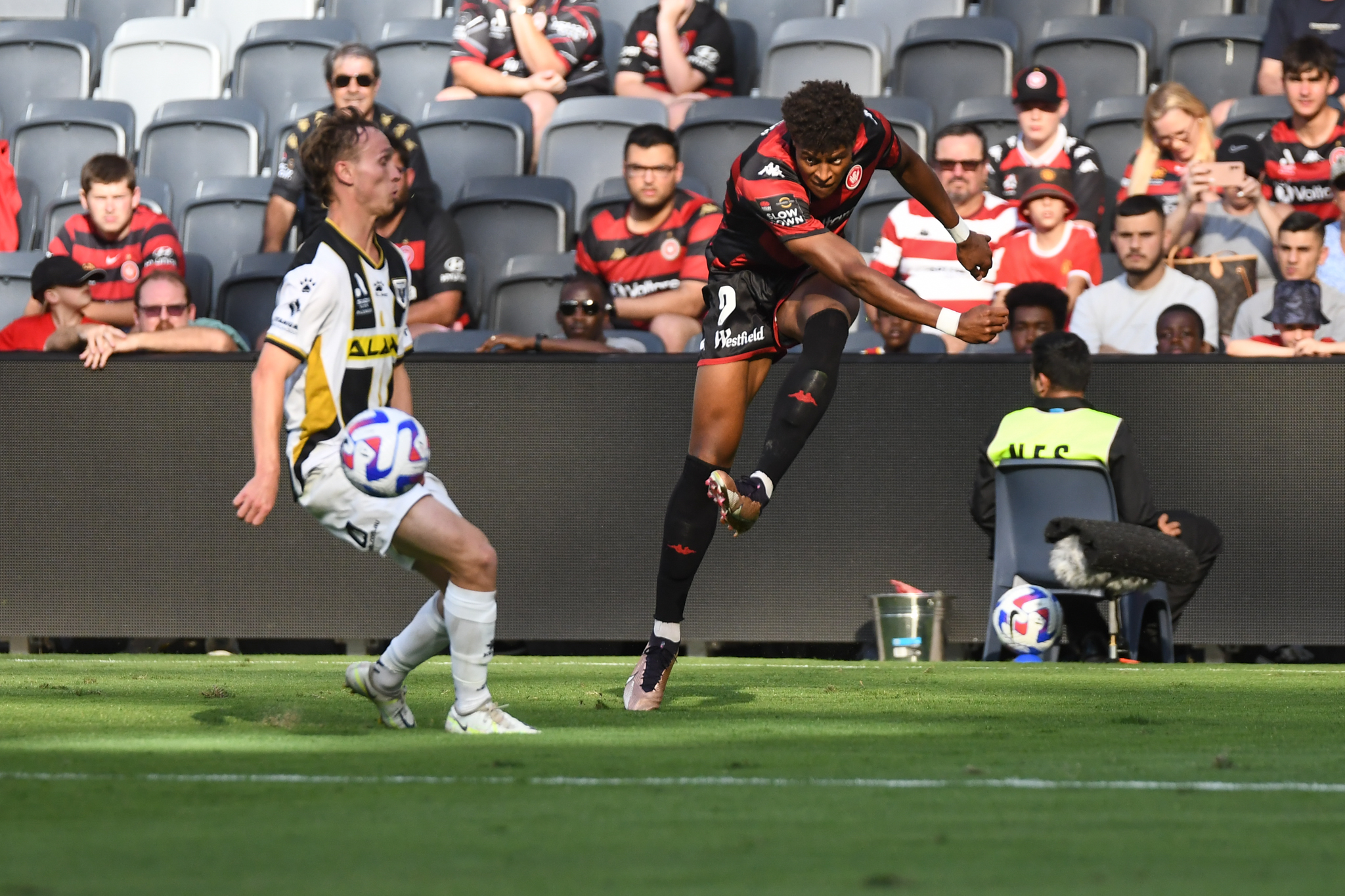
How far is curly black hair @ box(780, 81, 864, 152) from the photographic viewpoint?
19.2 feet

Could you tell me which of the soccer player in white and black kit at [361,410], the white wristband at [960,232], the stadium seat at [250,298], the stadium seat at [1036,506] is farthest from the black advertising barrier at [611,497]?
the soccer player in white and black kit at [361,410]

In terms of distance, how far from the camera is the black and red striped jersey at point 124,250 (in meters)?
10.6

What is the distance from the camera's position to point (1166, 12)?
13172 mm

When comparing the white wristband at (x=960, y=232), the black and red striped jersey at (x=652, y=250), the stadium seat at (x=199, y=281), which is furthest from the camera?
the stadium seat at (x=199, y=281)

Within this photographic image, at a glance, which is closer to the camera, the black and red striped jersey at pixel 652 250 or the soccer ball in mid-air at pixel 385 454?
the soccer ball in mid-air at pixel 385 454

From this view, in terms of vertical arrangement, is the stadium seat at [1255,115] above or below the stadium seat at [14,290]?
above

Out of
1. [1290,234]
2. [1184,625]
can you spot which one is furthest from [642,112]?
[1184,625]

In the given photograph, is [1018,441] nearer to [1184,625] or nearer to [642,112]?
[1184,625]

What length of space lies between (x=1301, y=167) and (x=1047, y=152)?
1.55 meters

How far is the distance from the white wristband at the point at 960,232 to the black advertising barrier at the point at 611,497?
268 cm

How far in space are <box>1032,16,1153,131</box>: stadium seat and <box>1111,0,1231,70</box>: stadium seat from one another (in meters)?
0.72

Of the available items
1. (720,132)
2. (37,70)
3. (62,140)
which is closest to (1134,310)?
(720,132)

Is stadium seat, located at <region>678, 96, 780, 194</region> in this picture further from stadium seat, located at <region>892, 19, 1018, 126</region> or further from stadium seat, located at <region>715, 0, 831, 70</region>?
stadium seat, located at <region>715, 0, 831, 70</region>

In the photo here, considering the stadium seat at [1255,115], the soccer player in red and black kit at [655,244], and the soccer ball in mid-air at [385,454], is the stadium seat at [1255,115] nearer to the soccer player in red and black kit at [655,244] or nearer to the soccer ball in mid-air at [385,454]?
the soccer player in red and black kit at [655,244]
